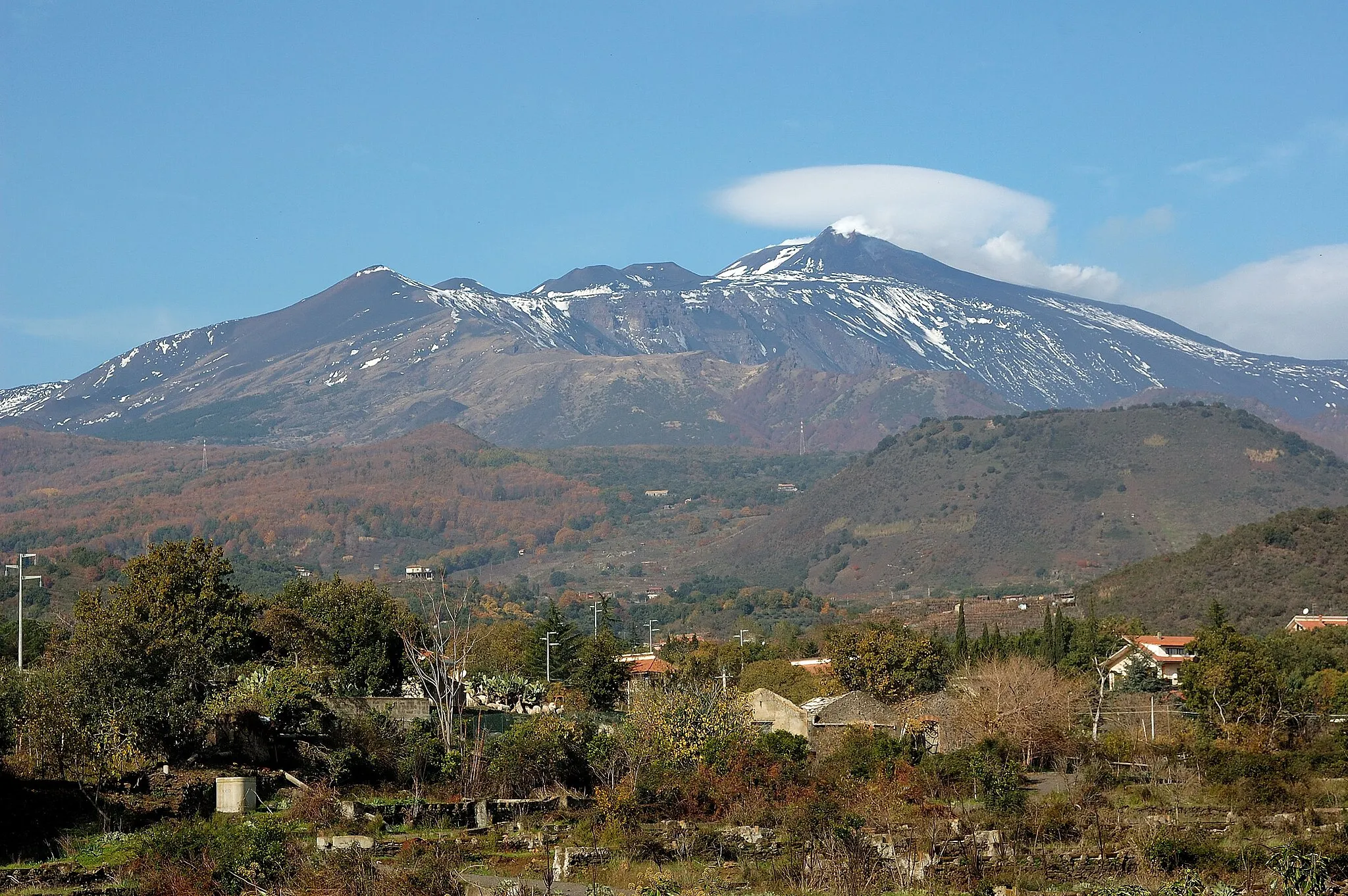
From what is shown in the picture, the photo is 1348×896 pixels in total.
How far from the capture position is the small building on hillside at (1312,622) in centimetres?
8675

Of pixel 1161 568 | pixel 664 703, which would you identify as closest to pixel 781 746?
pixel 664 703

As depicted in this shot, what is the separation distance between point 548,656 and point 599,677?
5462 millimetres

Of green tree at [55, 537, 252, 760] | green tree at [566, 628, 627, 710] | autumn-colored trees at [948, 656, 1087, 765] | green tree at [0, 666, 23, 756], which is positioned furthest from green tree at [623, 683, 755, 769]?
green tree at [566, 628, 627, 710]

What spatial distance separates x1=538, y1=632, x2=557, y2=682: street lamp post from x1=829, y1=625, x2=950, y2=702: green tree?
Answer: 426 inches

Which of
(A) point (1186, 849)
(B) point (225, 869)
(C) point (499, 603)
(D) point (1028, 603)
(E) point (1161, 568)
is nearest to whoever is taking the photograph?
(B) point (225, 869)

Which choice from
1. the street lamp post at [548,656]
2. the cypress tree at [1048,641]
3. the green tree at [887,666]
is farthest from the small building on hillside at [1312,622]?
the street lamp post at [548,656]

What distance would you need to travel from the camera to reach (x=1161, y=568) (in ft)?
391

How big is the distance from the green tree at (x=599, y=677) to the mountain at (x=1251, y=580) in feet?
157

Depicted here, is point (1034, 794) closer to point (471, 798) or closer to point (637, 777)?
point (637, 777)

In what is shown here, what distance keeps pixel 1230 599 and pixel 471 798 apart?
82274 mm

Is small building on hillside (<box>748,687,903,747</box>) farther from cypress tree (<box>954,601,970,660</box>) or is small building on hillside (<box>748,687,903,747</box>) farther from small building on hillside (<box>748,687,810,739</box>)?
cypress tree (<box>954,601,970,660</box>)

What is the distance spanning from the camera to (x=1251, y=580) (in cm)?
10819

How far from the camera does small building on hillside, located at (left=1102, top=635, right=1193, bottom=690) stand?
220ft

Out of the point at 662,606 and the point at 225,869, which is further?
the point at 662,606
